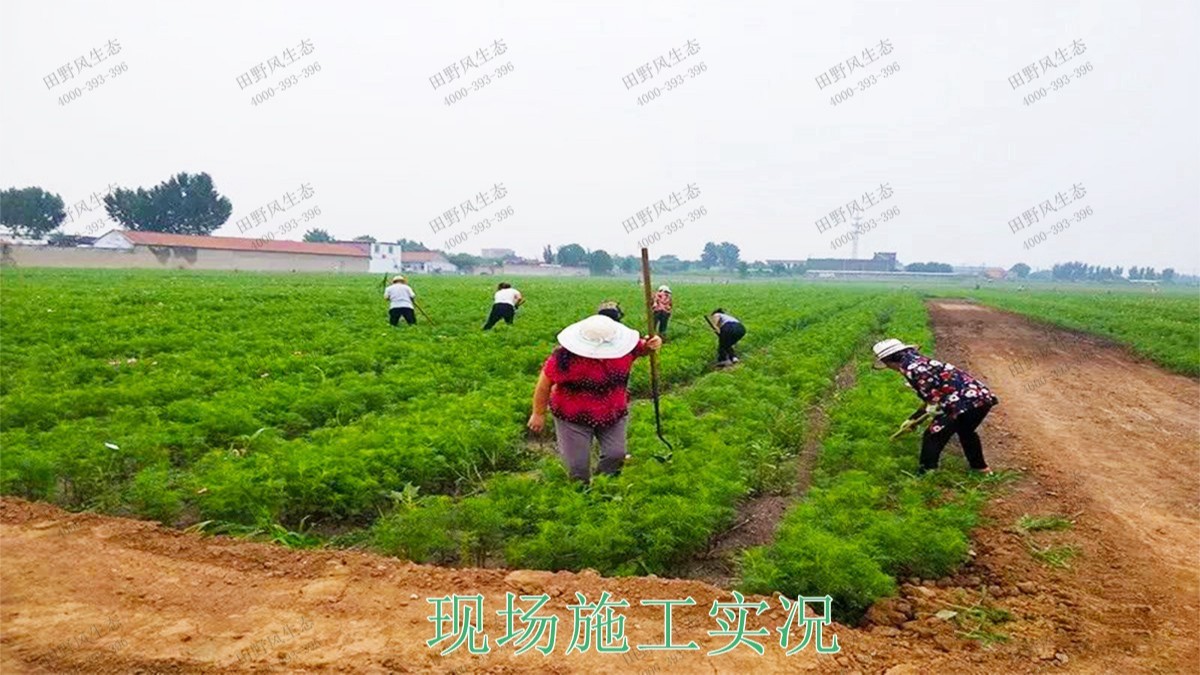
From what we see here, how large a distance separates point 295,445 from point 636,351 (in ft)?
13.4

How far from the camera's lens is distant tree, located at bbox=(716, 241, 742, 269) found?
167 m

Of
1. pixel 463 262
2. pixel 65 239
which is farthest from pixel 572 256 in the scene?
pixel 65 239

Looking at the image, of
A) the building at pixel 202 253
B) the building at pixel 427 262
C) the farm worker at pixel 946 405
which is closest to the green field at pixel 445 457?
the farm worker at pixel 946 405

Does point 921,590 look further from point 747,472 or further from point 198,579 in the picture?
point 198,579

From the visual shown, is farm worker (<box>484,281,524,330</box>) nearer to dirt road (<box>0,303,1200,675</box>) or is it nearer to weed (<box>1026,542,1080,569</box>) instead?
dirt road (<box>0,303,1200,675</box>)

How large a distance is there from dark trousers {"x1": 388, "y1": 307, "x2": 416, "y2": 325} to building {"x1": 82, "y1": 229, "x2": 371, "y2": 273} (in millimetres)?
55197

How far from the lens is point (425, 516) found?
18.9ft

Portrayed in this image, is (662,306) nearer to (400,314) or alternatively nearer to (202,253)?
(400,314)

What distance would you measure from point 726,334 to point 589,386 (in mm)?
9059

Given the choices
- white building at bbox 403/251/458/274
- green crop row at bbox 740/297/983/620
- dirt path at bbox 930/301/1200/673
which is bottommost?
dirt path at bbox 930/301/1200/673

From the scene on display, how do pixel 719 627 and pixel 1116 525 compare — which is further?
pixel 1116 525

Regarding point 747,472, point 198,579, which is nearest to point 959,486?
point 747,472

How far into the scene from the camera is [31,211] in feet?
259

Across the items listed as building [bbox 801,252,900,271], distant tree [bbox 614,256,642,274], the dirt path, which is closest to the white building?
distant tree [bbox 614,256,642,274]
